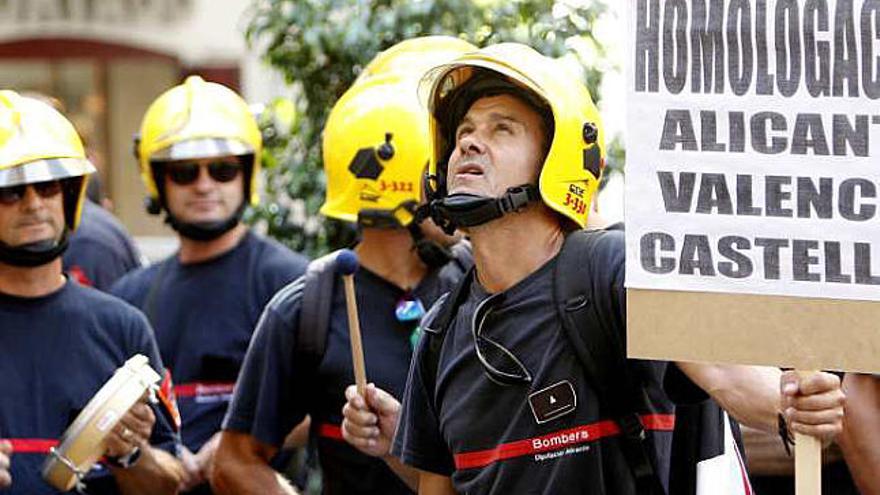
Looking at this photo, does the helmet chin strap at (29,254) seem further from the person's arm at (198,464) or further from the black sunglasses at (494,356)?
the black sunglasses at (494,356)

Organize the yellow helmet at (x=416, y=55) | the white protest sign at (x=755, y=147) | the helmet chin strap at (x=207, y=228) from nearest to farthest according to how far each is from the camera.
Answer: the white protest sign at (x=755, y=147), the yellow helmet at (x=416, y=55), the helmet chin strap at (x=207, y=228)

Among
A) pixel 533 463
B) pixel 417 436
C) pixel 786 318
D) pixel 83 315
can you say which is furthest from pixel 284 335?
pixel 786 318

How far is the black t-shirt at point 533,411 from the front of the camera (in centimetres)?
436

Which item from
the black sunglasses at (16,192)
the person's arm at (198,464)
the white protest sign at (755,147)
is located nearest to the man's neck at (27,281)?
the black sunglasses at (16,192)

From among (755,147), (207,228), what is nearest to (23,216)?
(207,228)

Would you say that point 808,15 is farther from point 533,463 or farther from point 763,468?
point 763,468

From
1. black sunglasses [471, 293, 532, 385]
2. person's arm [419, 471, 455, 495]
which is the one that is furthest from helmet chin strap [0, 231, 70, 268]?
black sunglasses [471, 293, 532, 385]

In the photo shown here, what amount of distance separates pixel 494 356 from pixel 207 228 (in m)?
2.94

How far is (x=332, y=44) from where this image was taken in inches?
308

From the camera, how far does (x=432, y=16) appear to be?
7727 mm

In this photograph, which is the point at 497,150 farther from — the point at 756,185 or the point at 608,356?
the point at 756,185

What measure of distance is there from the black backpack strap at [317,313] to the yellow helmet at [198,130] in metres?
1.85

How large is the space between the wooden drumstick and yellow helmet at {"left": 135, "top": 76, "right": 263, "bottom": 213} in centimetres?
205

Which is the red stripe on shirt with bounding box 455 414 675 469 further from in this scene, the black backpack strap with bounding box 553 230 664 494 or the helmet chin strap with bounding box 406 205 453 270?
the helmet chin strap with bounding box 406 205 453 270
